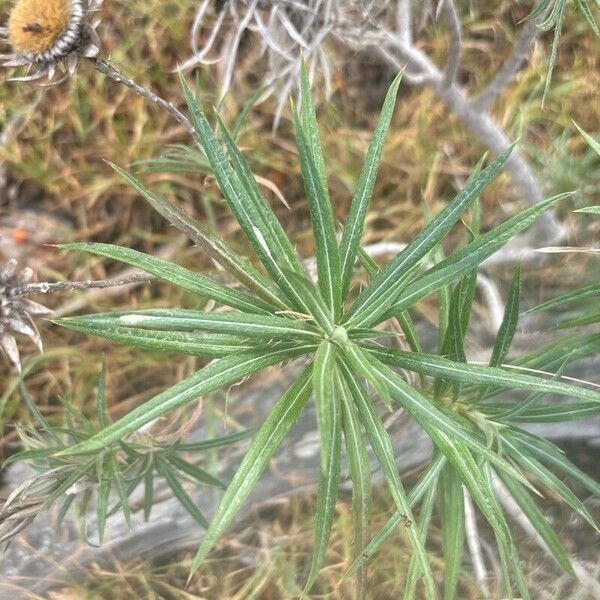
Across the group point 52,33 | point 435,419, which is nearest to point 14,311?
point 52,33

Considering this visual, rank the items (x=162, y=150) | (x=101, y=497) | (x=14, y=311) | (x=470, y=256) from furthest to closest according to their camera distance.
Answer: (x=162, y=150)
(x=101, y=497)
(x=14, y=311)
(x=470, y=256)

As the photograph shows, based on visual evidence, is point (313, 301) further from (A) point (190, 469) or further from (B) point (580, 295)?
(A) point (190, 469)

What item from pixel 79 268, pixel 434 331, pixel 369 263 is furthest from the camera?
pixel 79 268

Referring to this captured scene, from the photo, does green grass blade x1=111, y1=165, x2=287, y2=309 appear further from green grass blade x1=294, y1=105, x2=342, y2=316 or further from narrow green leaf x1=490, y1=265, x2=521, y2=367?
narrow green leaf x1=490, y1=265, x2=521, y2=367

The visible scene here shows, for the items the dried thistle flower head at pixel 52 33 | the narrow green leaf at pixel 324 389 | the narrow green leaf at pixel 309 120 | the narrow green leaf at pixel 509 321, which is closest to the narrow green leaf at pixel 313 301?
the narrow green leaf at pixel 324 389

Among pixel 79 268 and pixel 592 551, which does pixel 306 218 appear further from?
pixel 592 551

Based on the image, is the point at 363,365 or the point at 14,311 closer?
the point at 363,365

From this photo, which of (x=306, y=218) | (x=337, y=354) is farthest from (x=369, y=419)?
(x=306, y=218)
